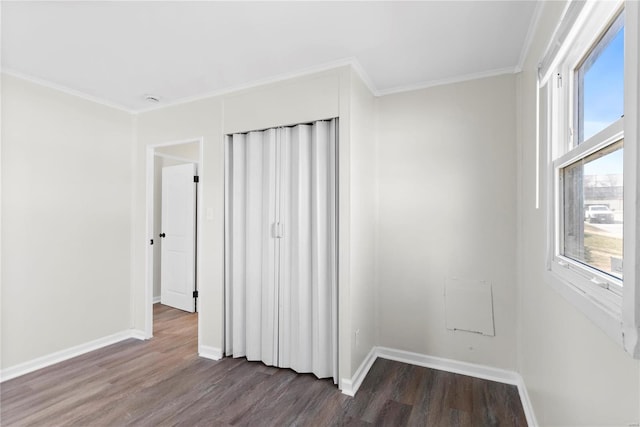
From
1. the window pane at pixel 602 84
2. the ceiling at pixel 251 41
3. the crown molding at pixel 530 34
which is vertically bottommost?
the window pane at pixel 602 84

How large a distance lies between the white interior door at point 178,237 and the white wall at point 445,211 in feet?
8.98

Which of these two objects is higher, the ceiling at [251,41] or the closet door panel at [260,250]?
the ceiling at [251,41]

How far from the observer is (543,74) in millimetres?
1660

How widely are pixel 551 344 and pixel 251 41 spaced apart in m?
2.54

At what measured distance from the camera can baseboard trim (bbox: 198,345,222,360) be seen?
2.90m

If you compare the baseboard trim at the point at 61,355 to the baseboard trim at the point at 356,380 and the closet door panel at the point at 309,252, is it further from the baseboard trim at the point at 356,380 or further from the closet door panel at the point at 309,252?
the baseboard trim at the point at 356,380

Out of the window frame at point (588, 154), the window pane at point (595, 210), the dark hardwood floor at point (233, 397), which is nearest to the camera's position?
the window frame at point (588, 154)

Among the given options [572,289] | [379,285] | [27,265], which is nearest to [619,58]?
[572,289]

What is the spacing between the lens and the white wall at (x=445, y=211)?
2.51m

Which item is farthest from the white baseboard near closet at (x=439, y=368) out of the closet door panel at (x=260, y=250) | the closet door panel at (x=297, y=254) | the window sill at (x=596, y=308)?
the window sill at (x=596, y=308)

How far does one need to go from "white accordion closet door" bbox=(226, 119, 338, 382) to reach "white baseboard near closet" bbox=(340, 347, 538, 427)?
0.67 feet

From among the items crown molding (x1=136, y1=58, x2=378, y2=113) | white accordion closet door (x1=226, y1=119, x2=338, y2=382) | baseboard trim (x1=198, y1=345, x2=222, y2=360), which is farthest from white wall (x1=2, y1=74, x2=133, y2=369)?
white accordion closet door (x1=226, y1=119, x2=338, y2=382)

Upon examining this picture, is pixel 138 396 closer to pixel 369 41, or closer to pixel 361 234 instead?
pixel 361 234

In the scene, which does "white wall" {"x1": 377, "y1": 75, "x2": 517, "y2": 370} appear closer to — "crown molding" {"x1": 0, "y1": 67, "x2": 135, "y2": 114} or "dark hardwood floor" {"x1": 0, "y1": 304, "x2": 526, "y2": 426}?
"dark hardwood floor" {"x1": 0, "y1": 304, "x2": 526, "y2": 426}
